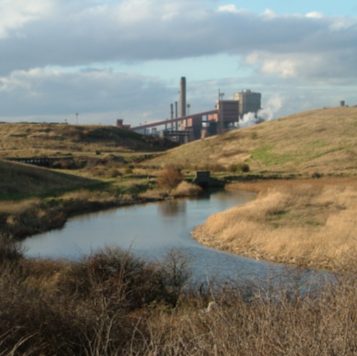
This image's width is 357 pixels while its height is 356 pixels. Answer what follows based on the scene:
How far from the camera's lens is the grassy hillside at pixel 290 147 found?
8038 cm

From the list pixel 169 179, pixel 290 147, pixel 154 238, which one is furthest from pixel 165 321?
pixel 290 147

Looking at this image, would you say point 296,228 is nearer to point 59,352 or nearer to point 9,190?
point 59,352

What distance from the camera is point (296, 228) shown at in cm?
2967

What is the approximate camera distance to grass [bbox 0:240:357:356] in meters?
6.93

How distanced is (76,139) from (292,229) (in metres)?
102

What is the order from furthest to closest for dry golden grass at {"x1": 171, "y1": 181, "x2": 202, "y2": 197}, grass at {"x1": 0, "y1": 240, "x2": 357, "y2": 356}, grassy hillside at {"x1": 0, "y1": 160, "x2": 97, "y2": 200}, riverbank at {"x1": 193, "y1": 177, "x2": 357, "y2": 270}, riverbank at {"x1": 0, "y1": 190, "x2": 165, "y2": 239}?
dry golden grass at {"x1": 171, "y1": 181, "x2": 202, "y2": 197} < grassy hillside at {"x1": 0, "y1": 160, "x2": 97, "y2": 200} < riverbank at {"x1": 0, "y1": 190, "x2": 165, "y2": 239} < riverbank at {"x1": 193, "y1": 177, "x2": 357, "y2": 270} < grass at {"x1": 0, "y1": 240, "x2": 357, "y2": 356}

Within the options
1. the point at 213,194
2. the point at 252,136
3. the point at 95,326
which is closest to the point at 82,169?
the point at 213,194

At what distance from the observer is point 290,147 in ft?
309

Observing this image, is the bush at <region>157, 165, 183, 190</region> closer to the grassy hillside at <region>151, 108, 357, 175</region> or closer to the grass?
the grassy hillside at <region>151, 108, 357, 175</region>

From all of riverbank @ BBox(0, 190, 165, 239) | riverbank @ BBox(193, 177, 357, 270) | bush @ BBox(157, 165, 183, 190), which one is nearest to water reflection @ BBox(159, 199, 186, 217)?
riverbank @ BBox(0, 190, 165, 239)

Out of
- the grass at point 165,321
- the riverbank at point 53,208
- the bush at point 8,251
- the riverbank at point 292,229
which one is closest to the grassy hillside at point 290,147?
the riverbank at point 53,208

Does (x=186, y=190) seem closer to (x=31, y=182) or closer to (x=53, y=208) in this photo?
(x=31, y=182)

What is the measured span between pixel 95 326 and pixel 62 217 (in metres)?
31.9

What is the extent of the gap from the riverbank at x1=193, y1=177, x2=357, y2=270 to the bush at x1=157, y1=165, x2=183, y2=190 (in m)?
20.4
